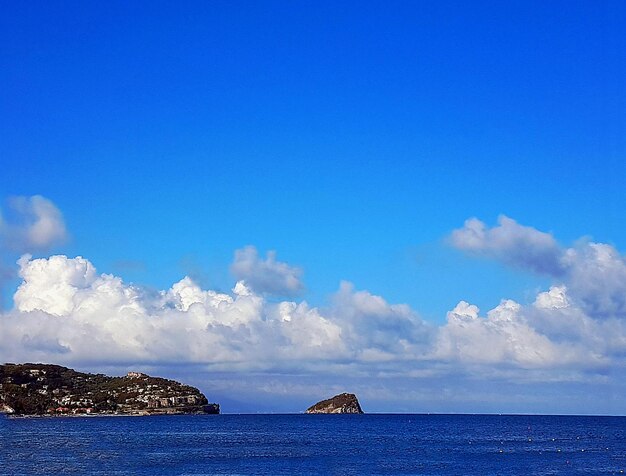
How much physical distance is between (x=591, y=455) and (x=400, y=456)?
47.4 metres

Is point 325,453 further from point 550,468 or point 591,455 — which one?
point 591,455

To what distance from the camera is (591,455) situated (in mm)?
177625

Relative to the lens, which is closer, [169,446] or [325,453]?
[325,453]

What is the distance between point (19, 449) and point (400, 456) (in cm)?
8608

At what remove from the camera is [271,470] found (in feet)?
436

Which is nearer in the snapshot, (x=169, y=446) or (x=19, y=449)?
(x=19, y=449)

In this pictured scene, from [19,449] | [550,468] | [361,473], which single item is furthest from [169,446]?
[550,468]

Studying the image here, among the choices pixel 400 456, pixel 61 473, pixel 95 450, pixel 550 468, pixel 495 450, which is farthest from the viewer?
pixel 495 450

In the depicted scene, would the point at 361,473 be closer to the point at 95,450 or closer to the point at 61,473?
the point at 61,473

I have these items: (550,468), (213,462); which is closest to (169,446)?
(213,462)

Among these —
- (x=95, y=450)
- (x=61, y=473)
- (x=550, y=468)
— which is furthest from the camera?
(x=95, y=450)

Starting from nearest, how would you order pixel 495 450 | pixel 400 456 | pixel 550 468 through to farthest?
pixel 550 468 < pixel 400 456 < pixel 495 450

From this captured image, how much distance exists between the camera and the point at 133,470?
131000 millimetres

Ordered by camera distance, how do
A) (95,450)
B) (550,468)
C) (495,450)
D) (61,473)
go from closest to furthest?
(61,473) → (550,468) → (95,450) → (495,450)
